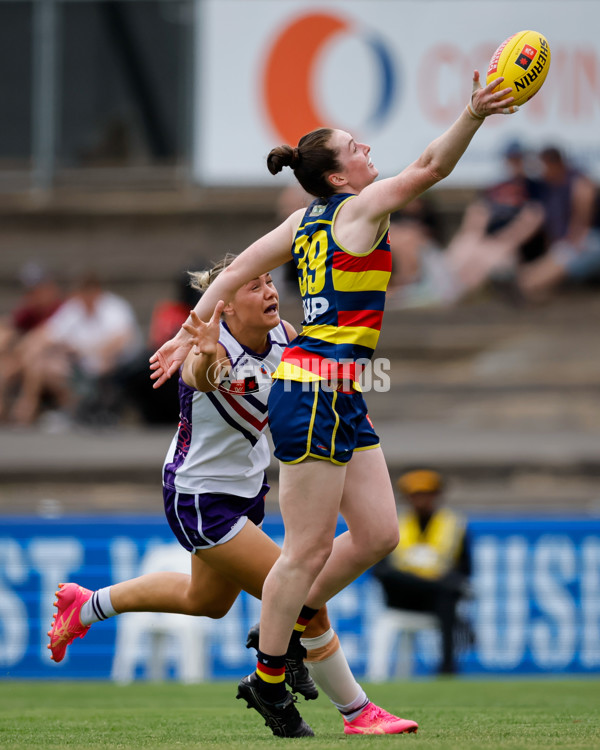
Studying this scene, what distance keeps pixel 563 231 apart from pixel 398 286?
1.87 m

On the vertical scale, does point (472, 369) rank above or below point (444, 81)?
below

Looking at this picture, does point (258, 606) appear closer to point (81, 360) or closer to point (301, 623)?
point (81, 360)

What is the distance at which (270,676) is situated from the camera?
447 centimetres

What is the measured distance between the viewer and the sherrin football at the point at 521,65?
426 centimetres

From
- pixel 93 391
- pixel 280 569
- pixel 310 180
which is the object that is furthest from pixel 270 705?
pixel 93 391

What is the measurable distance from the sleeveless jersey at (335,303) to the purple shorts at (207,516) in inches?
29.6

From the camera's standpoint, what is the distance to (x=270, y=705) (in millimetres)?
4516

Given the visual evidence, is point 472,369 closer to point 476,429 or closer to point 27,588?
point 476,429

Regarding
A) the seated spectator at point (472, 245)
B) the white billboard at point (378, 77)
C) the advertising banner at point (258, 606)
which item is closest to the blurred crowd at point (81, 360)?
the advertising banner at point (258, 606)

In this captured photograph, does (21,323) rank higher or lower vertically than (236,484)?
higher

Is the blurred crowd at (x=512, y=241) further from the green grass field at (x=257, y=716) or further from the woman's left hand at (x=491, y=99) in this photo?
the woman's left hand at (x=491, y=99)

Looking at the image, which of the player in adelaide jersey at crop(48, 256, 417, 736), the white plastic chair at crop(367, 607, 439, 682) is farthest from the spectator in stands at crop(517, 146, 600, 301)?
the player in adelaide jersey at crop(48, 256, 417, 736)

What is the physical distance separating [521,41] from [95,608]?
2933 mm

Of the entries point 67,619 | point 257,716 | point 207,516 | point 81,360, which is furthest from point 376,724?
point 81,360
